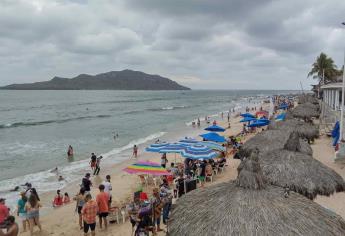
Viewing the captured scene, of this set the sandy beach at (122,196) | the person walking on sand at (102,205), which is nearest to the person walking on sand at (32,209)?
the sandy beach at (122,196)

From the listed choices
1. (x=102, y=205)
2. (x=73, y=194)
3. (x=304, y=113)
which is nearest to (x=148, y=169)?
(x=102, y=205)

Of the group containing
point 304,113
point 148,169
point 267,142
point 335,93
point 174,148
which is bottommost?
point 148,169

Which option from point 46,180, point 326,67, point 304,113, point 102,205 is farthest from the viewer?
point 326,67

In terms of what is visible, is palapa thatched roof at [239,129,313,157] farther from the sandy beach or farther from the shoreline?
the shoreline

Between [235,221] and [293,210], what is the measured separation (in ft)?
3.15

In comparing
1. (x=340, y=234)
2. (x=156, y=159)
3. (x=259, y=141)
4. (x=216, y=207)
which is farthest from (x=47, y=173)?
(x=340, y=234)

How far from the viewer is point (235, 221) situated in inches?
191

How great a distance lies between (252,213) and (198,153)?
24.8ft

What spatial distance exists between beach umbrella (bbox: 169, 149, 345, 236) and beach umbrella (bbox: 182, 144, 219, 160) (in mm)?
6511

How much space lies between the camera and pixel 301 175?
25.7 feet

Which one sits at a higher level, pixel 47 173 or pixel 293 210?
pixel 293 210

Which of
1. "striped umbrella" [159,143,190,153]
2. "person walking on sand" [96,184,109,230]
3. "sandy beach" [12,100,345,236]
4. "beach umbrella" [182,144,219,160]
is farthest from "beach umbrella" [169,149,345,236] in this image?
"striped umbrella" [159,143,190,153]

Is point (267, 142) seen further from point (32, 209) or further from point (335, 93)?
point (335, 93)

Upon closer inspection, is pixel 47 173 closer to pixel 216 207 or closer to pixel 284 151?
pixel 284 151
